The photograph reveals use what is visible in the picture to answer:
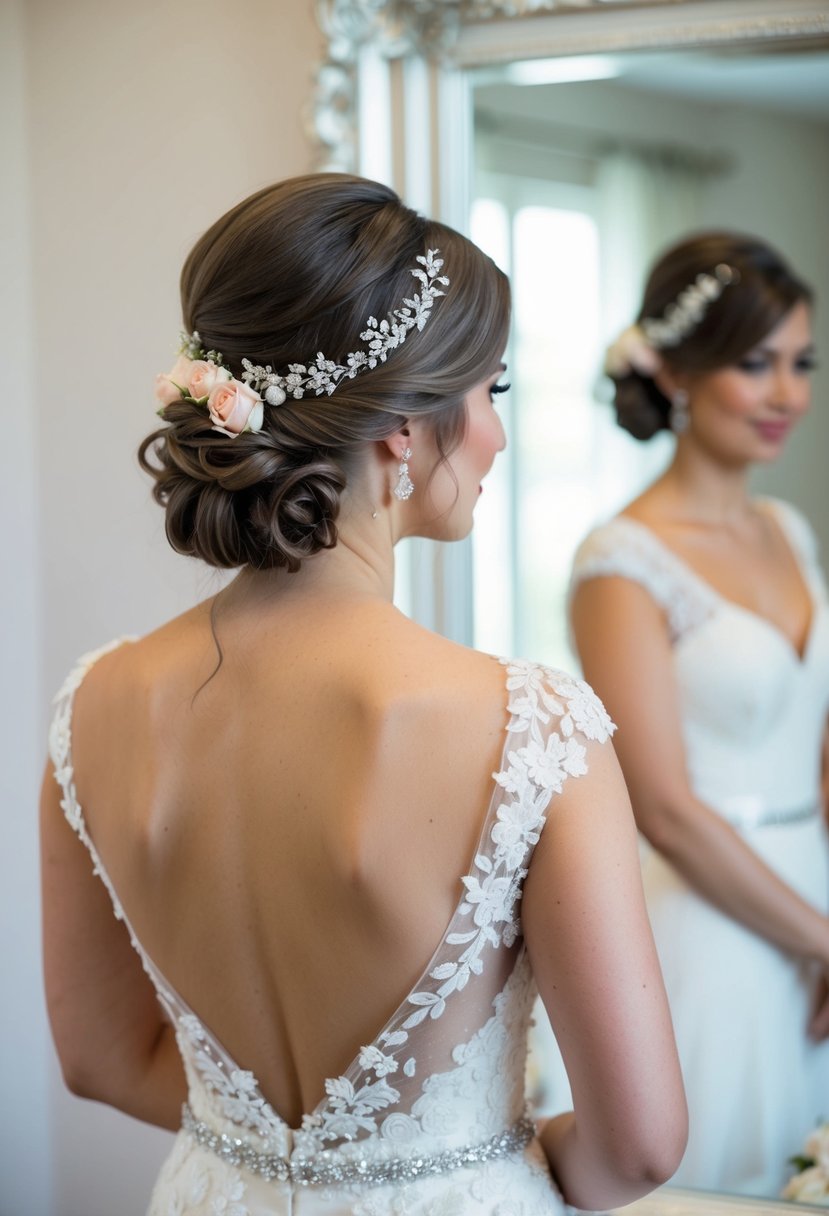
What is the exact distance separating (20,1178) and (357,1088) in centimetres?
146

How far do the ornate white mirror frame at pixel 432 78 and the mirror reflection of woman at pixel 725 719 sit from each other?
0.97ft

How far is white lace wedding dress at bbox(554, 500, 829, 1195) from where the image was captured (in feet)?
5.52

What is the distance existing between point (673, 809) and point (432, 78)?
43.4 inches

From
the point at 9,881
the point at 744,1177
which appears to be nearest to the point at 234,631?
the point at 744,1177

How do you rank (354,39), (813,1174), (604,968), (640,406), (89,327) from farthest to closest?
(89,327) → (354,39) → (640,406) → (813,1174) → (604,968)

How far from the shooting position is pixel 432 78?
182 cm

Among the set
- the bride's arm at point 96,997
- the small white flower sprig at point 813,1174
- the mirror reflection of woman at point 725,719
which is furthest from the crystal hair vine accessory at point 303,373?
the small white flower sprig at point 813,1174

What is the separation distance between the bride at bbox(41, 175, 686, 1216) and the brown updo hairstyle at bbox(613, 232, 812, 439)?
0.65 m

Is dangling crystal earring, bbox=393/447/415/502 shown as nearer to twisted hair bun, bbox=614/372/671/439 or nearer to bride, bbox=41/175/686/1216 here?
bride, bbox=41/175/686/1216

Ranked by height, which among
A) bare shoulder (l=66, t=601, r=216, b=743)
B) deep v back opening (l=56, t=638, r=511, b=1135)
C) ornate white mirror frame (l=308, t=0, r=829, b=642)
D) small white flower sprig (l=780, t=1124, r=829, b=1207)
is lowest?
small white flower sprig (l=780, t=1124, r=829, b=1207)

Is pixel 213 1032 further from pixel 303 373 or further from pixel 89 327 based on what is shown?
pixel 89 327

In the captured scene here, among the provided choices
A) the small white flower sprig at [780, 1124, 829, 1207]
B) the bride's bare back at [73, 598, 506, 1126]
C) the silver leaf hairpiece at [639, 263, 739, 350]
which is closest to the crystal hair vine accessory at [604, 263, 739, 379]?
the silver leaf hairpiece at [639, 263, 739, 350]

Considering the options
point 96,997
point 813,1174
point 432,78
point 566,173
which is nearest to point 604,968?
point 96,997

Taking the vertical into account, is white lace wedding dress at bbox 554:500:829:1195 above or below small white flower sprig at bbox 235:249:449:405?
below
